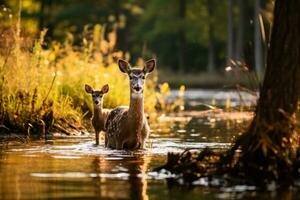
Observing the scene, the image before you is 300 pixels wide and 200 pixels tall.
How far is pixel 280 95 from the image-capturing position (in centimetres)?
1292

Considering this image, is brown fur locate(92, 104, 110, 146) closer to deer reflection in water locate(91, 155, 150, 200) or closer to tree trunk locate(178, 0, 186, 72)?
deer reflection in water locate(91, 155, 150, 200)

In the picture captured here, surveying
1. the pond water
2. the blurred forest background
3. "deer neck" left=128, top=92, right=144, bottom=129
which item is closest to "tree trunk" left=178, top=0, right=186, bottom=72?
the blurred forest background

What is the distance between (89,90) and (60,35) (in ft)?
193

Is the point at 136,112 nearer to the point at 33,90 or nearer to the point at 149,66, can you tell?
the point at 149,66

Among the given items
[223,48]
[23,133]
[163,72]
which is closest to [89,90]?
[23,133]

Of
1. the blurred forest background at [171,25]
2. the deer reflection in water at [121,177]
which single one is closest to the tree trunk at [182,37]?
the blurred forest background at [171,25]

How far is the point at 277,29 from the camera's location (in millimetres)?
13016

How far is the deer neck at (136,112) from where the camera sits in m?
17.6

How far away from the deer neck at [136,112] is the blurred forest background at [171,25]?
48595 mm

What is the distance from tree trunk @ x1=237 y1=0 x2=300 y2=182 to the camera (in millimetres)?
12680

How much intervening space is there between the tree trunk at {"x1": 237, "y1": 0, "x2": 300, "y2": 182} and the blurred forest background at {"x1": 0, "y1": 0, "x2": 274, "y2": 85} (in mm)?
52879

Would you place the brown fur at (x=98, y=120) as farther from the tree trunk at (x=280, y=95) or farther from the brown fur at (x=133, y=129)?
the tree trunk at (x=280, y=95)

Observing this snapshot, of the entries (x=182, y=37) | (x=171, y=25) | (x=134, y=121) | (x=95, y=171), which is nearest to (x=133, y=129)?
(x=134, y=121)

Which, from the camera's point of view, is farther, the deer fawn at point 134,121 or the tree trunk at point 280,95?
the deer fawn at point 134,121
